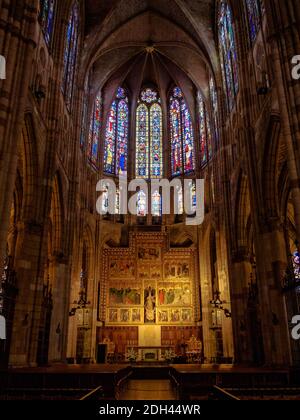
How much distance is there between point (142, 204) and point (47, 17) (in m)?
18.7

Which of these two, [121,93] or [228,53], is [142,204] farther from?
[228,53]

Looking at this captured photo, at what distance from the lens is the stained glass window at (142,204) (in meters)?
34.8

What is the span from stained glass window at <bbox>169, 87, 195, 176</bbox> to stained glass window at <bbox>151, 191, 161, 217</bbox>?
101 inches

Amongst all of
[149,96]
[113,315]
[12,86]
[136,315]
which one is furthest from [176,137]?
[12,86]

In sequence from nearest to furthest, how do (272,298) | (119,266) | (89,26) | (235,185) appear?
1. (272,298)
2. (235,185)
3. (89,26)
4. (119,266)

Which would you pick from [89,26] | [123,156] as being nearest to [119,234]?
[123,156]

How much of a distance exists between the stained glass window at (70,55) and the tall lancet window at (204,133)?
12.1 m

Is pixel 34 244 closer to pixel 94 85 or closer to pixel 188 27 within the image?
pixel 94 85

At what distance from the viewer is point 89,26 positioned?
2919cm

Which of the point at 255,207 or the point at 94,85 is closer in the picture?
the point at 255,207

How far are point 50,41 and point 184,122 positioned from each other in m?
18.6

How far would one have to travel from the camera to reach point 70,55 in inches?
985

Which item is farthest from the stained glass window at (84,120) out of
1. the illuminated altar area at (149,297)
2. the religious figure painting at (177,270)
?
the religious figure painting at (177,270)

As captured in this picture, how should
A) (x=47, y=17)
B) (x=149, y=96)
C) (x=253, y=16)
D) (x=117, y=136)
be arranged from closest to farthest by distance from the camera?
(x=253, y=16), (x=47, y=17), (x=117, y=136), (x=149, y=96)
